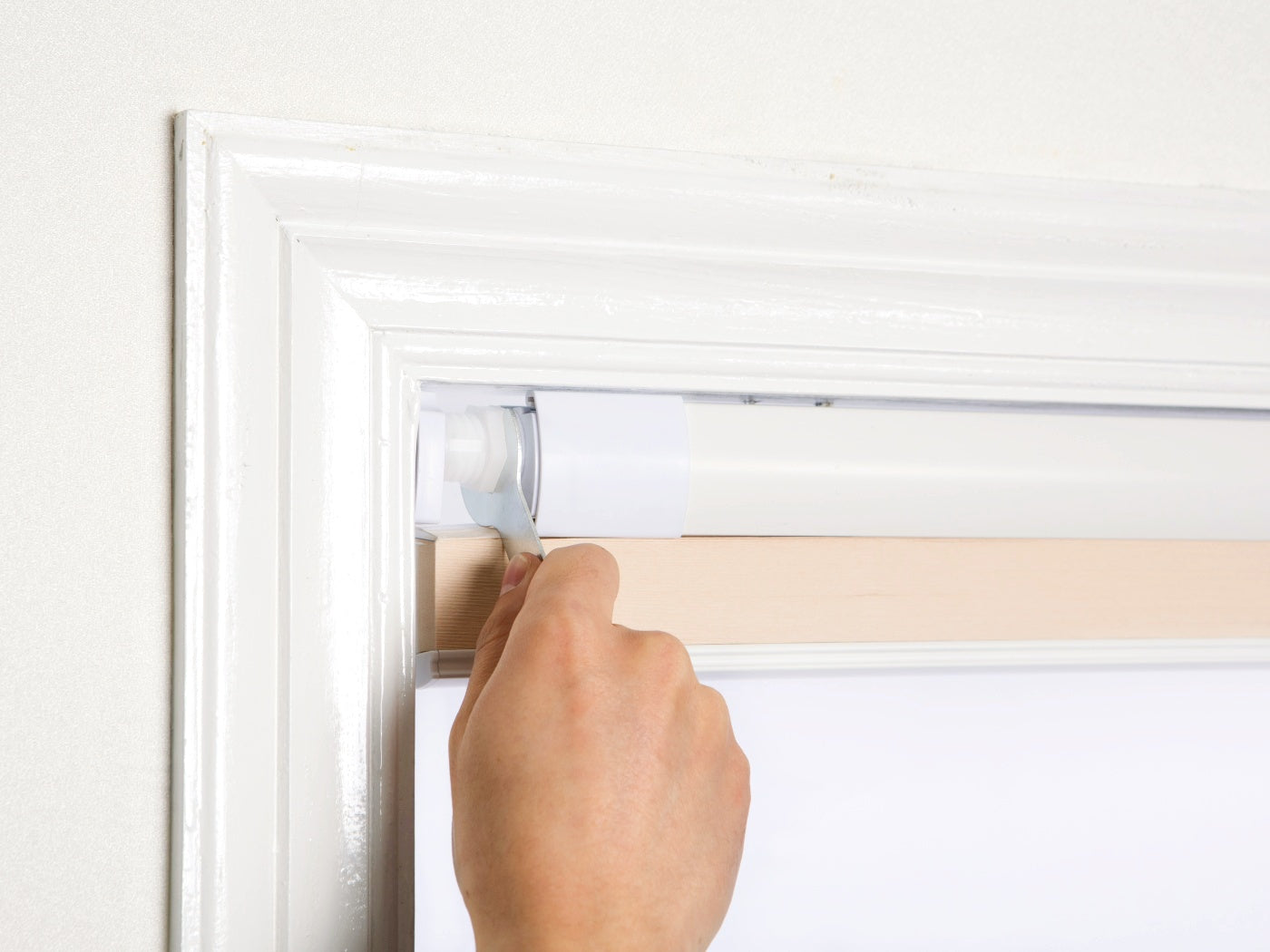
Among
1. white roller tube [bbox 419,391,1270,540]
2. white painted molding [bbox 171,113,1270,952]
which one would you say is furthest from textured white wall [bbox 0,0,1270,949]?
white roller tube [bbox 419,391,1270,540]

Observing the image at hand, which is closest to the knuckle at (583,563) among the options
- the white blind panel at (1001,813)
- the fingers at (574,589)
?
the fingers at (574,589)

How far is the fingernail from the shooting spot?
16.1 inches

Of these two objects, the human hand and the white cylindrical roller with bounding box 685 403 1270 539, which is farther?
the white cylindrical roller with bounding box 685 403 1270 539

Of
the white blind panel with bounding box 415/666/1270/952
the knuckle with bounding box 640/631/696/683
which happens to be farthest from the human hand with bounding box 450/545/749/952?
the white blind panel with bounding box 415/666/1270/952

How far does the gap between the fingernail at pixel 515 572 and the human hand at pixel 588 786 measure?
0.01 metres

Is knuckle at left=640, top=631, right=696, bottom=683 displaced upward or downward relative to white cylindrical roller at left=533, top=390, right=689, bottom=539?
downward

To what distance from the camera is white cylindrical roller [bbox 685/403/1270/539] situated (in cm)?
44

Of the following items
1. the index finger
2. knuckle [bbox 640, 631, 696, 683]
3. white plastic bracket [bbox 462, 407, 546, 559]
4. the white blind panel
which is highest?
white plastic bracket [bbox 462, 407, 546, 559]

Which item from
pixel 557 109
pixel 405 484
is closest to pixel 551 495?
pixel 405 484

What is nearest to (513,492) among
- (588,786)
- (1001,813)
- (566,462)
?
(566,462)

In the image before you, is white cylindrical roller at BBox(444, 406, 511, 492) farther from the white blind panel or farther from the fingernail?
the white blind panel

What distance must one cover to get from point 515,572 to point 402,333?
0.11 meters

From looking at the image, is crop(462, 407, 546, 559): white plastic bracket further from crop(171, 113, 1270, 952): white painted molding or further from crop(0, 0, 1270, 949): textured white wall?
crop(0, 0, 1270, 949): textured white wall

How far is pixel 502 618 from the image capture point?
406 mm
